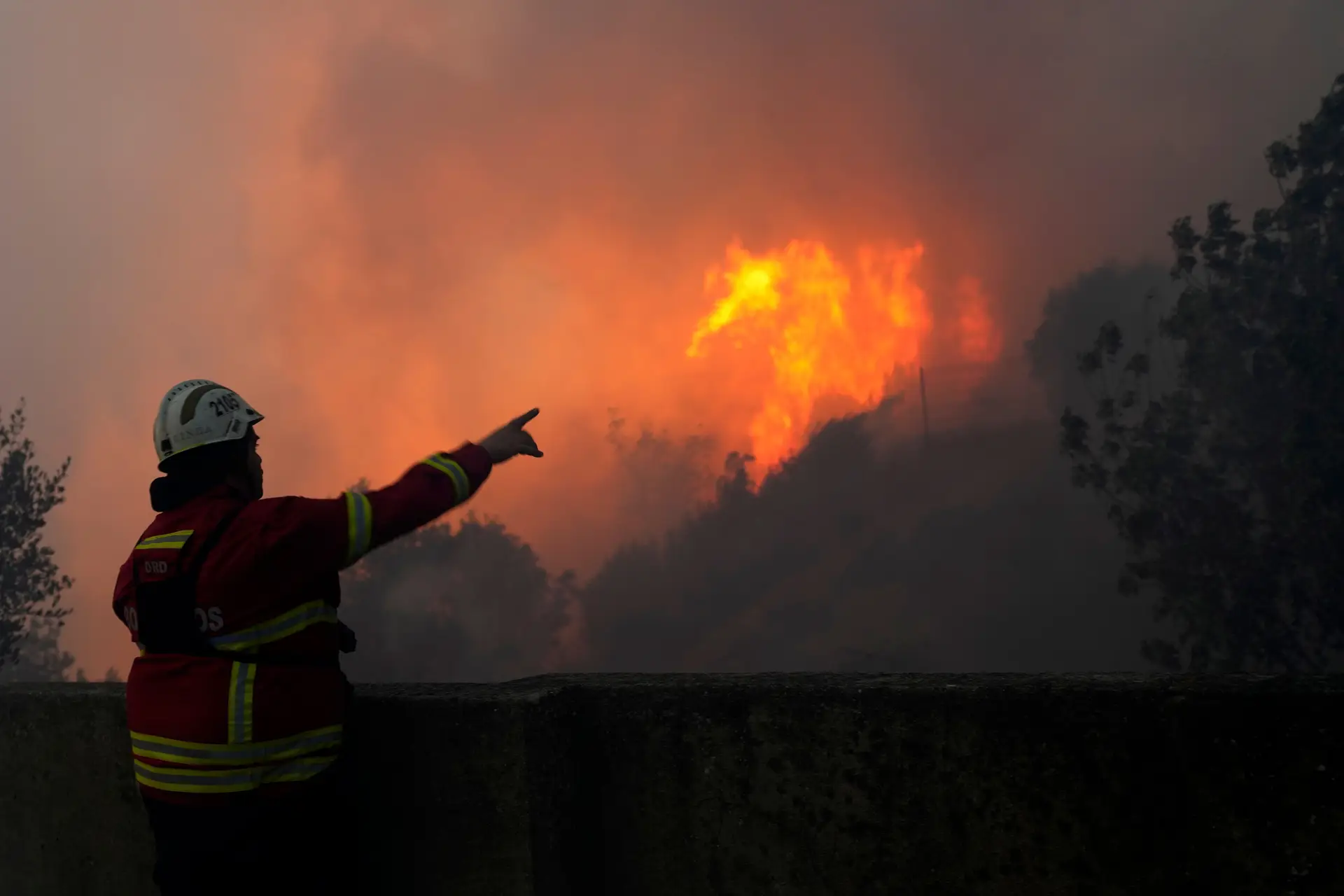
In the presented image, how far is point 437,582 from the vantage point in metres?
167

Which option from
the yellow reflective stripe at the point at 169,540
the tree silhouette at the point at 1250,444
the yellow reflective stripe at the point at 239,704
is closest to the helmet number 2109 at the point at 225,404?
the yellow reflective stripe at the point at 169,540

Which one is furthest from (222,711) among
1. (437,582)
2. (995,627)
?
(437,582)

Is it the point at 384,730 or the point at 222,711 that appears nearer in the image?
the point at 222,711

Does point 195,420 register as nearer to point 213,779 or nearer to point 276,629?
point 276,629

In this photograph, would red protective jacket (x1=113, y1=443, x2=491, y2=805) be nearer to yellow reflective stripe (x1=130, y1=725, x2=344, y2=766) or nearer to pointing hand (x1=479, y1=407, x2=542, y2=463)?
yellow reflective stripe (x1=130, y1=725, x2=344, y2=766)

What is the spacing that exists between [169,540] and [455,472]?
0.68 meters

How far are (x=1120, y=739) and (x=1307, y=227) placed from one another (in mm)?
36677

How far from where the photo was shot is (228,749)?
2.30 meters

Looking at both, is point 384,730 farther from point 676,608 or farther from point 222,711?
point 676,608

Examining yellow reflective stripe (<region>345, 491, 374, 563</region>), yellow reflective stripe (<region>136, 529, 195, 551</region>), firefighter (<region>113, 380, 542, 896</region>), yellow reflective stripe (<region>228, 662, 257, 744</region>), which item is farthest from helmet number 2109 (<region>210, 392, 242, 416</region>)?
yellow reflective stripe (<region>228, 662, 257, 744</region>)

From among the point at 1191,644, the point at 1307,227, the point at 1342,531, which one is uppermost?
the point at 1307,227

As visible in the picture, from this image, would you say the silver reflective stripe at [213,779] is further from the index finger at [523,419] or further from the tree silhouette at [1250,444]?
the tree silhouette at [1250,444]

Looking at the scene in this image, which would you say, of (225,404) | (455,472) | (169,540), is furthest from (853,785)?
(225,404)

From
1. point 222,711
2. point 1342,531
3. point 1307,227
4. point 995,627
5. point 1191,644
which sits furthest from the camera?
point 995,627
